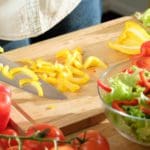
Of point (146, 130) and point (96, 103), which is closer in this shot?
point (146, 130)

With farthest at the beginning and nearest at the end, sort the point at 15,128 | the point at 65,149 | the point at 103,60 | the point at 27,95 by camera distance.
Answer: the point at 103,60 → the point at 27,95 → the point at 15,128 → the point at 65,149

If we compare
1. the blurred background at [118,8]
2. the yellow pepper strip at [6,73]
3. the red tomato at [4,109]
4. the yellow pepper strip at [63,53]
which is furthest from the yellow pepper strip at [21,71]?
the blurred background at [118,8]

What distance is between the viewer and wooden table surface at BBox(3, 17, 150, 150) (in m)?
0.98

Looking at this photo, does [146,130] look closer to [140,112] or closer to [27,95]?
[140,112]

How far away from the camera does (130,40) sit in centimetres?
128

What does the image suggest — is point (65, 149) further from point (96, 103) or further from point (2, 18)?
point (2, 18)

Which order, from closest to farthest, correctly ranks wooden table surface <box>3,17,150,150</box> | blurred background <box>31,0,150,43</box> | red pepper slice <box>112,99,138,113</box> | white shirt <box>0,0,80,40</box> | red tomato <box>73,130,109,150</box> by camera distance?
red tomato <box>73,130,109,150</box> < red pepper slice <box>112,99,138,113</box> < wooden table surface <box>3,17,150,150</box> < white shirt <box>0,0,80,40</box> < blurred background <box>31,0,150,43</box>

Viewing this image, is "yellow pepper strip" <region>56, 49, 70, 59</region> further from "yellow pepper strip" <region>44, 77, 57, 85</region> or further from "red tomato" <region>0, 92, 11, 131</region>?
"red tomato" <region>0, 92, 11, 131</region>

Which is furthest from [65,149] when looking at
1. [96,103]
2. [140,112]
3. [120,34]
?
[120,34]

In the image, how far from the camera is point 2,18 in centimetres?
137

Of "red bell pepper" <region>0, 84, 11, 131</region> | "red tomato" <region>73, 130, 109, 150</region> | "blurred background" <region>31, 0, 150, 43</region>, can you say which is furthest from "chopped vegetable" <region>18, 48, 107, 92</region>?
"blurred background" <region>31, 0, 150, 43</region>

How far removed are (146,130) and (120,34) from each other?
55 cm

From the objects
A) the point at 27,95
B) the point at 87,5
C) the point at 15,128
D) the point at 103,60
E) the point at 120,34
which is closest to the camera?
the point at 15,128

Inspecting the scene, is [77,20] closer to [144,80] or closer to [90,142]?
[144,80]
